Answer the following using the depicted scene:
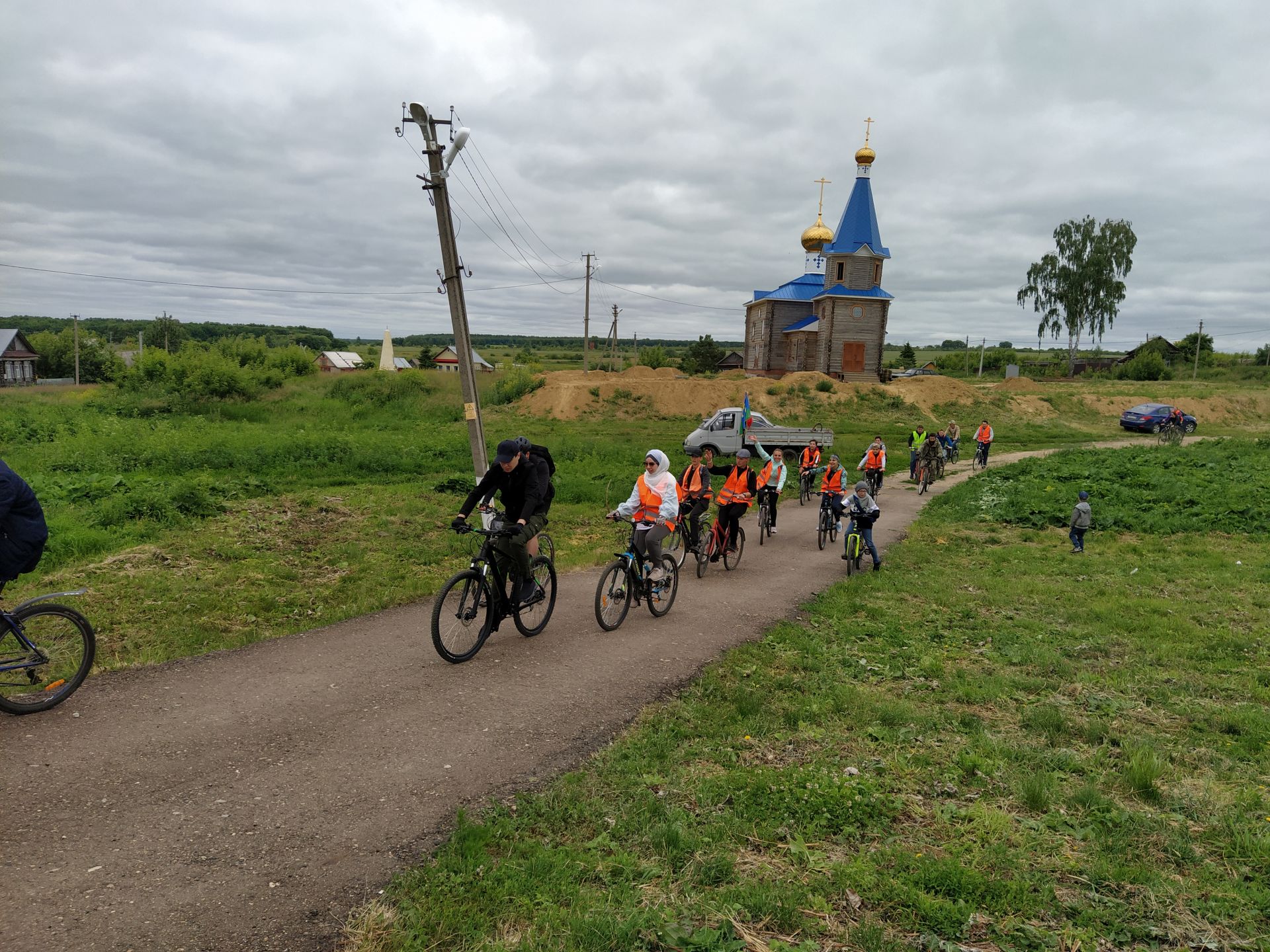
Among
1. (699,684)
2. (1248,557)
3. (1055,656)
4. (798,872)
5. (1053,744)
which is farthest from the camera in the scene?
(1248,557)

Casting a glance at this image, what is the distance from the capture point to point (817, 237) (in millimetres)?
58844

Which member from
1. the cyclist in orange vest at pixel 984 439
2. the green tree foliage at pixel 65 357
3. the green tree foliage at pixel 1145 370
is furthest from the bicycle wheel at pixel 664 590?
the green tree foliage at pixel 65 357

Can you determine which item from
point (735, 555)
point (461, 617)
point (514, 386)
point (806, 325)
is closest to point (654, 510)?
point (461, 617)

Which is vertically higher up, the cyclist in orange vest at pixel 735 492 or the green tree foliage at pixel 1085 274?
the green tree foliage at pixel 1085 274

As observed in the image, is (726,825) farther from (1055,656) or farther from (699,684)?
(1055,656)

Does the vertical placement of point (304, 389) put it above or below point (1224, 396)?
below

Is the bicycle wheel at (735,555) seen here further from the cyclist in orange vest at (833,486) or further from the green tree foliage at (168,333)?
the green tree foliage at (168,333)

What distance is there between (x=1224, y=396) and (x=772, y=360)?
30.1 metres

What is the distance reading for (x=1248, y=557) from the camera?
12.8 meters

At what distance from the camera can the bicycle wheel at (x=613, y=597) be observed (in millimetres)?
7843

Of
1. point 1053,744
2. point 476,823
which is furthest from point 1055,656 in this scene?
point 476,823

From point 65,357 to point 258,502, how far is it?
76.2 m

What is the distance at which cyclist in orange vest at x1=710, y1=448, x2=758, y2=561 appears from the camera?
10867mm

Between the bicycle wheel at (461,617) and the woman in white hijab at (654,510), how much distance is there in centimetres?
195
